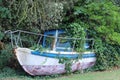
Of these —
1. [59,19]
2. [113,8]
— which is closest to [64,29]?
[59,19]

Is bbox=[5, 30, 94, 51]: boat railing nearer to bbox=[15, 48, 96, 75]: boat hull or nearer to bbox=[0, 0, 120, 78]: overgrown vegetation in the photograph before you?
bbox=[0, 0, 120, 78]: overgrown vegetation

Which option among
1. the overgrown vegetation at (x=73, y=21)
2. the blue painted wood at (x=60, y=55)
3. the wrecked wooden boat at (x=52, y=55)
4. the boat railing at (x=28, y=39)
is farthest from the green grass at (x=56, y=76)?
the boat railing at (x=28, y=39)

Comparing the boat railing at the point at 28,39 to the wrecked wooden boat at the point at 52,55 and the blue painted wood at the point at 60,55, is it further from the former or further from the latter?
the blue painted wood at the point at 60,55

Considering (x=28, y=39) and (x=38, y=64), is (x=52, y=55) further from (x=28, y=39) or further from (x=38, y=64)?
(x=28, y=39)

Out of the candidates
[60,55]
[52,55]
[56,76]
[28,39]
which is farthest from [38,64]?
[28,39]

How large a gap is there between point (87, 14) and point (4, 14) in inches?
152

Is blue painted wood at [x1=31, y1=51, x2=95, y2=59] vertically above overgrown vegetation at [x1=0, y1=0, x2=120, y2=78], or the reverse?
overgrown vegetation at [x1=0, y1=0, x2=120, y2=78]

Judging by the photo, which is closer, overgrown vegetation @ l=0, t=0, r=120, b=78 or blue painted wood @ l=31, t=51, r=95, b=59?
blue painted wood @ l=31, t=51, r=95, b=59

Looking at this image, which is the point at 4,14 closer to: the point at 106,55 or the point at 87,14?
the point at 87,14

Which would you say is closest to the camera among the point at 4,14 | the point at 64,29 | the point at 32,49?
the point at 32,49

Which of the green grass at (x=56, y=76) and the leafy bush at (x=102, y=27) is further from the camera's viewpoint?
the leafy bush at (x=102, y=27)

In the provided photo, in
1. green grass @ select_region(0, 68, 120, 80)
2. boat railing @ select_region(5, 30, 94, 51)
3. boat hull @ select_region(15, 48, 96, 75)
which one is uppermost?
boat railing @ select_region(5, 30, 94, 51)

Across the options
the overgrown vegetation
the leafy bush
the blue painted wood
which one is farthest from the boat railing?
the leafy bush

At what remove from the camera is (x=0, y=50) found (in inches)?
500
